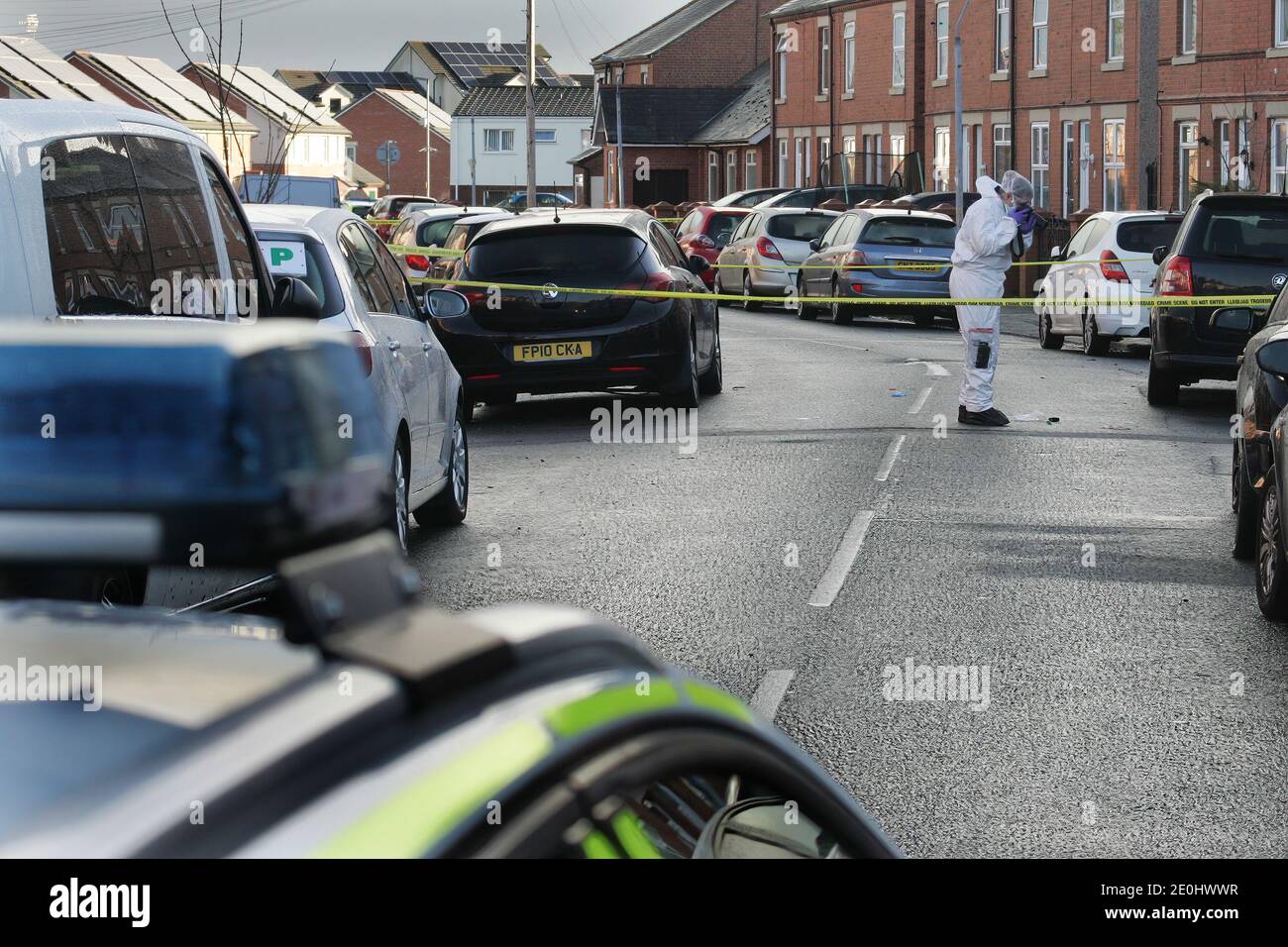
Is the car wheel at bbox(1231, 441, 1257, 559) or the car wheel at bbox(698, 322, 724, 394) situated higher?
the car wheel at bbox(698, 322, 724, 394)

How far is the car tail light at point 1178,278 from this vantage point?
16.8 m

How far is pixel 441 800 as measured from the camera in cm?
153

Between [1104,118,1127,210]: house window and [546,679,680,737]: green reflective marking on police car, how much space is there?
4070 centimetres

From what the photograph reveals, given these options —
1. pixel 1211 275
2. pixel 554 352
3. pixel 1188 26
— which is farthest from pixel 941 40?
pixel 554 352

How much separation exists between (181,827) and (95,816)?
0.06 meters

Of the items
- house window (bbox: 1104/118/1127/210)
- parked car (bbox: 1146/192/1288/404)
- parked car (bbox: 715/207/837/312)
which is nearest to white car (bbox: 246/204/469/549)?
parked car (bbox: 1146/192/1288/404)

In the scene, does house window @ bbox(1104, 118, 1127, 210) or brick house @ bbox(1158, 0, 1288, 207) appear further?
house window @ bbox(1104, 118, 1127, 210)

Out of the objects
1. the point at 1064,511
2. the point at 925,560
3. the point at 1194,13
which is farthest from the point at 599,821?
the point at 1194,13

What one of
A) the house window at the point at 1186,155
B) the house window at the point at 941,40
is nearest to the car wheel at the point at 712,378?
the house window at the point at 1186,155

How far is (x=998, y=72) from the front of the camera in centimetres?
4794

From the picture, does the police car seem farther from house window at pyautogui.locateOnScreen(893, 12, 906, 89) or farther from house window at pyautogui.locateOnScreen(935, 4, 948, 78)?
house window at pyautogui.locateOnScreen(893, 12, 906, 89)

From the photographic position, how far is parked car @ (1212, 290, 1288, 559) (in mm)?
8688

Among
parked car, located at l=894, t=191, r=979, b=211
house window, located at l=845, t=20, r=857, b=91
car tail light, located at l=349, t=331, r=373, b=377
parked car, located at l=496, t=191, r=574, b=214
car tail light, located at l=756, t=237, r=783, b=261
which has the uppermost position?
house window, located at l=845, t=20, r=857, b=91

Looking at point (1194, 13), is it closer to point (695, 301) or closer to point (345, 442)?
point (695, 301)
